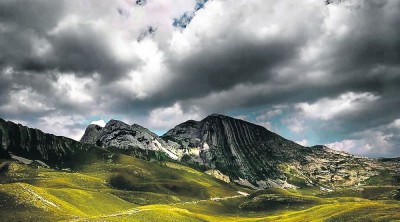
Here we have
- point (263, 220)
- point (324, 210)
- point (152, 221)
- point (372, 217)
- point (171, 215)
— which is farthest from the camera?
point (263, 220)

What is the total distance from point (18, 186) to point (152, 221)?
50.6 meters

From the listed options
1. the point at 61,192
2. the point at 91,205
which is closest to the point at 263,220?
the point at 91,205

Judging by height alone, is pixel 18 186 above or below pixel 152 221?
above

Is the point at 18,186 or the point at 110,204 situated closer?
the point at 18,186

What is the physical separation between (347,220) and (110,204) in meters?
104

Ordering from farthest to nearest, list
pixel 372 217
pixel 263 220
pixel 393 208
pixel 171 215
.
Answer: pixel 263 220 → pixel 171 215 → pixel 393 208 → pixel 372 217

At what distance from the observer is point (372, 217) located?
363ft

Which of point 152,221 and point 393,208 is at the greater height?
point 393,208

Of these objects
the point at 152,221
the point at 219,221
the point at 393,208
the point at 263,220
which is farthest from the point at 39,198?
the point at 393,208

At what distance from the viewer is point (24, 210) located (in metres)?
114

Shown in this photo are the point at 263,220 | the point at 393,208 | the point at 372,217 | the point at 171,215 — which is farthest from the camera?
the point at 263,220

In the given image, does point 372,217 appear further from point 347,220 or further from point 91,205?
point 91,205

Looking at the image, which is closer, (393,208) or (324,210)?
(393,208)

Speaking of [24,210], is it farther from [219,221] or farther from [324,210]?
[324,210]
